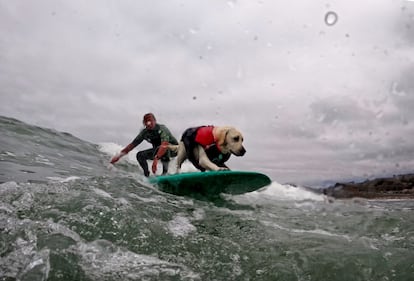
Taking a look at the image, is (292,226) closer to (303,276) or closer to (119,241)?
(303,276)

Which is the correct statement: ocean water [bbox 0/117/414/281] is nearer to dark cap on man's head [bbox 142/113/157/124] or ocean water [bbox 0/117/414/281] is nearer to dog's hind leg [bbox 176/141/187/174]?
dog's hind leg [bbox 176/141/187/174]

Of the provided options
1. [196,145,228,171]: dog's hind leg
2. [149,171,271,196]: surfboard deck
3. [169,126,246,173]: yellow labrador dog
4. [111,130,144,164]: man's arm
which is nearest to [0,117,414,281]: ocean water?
[149,171,271,196]: surfboard deck

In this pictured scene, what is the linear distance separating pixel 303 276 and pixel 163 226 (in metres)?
1.66

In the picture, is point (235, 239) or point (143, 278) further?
point (235, 239)

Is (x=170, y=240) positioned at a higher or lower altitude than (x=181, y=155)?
lower

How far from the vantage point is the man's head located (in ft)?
29.3

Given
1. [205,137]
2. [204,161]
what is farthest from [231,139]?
[204,161]

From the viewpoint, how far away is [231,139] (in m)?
6.58

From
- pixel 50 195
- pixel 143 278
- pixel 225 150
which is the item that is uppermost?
pixel 225 150

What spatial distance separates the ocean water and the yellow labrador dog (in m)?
0.97


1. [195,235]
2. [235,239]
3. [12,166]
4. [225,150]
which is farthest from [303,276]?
[12,166]

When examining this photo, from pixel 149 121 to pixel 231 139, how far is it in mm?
2936

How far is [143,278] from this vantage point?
3.13 metres

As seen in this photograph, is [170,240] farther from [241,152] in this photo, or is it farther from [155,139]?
[155,139]
